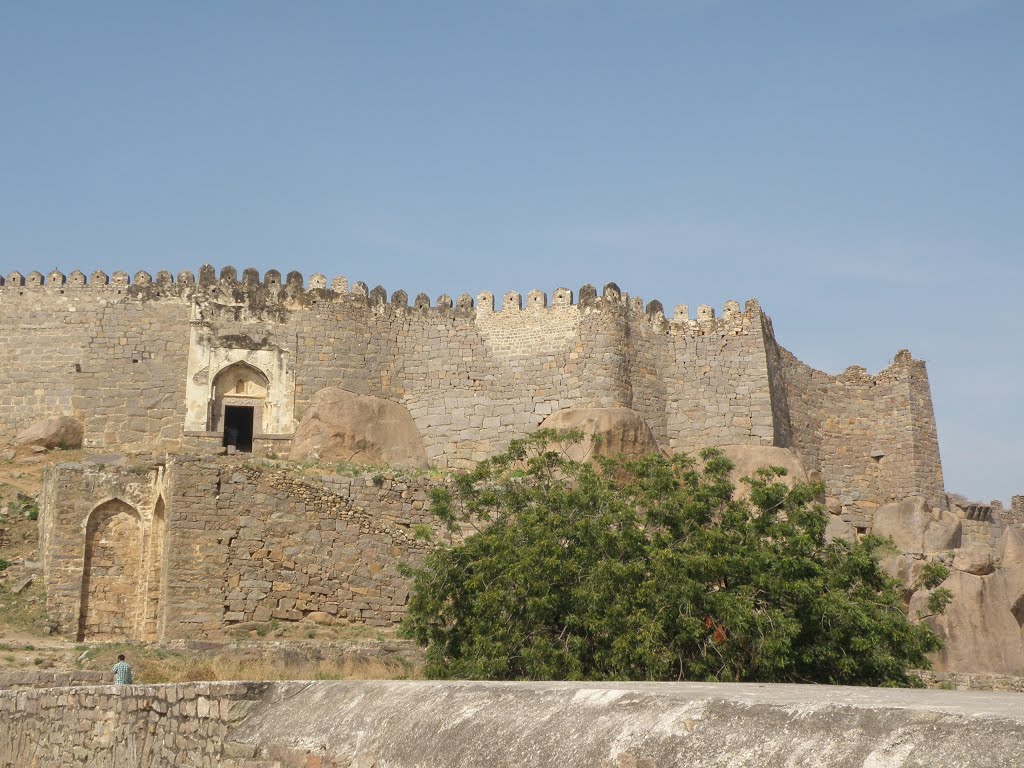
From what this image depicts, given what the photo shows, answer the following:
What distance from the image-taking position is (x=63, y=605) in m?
19.4

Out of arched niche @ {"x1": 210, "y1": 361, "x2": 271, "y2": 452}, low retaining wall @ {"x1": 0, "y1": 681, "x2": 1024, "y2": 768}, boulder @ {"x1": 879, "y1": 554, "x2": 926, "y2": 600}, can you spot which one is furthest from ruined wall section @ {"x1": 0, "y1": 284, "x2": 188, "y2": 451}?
low retaining wall @ {"x1": 0, "y1": 681, "x2": 1024, "y2": 768}

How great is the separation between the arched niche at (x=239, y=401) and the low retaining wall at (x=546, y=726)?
753 inches

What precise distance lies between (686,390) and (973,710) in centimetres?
2482

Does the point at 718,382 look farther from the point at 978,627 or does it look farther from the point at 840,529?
the point at 978,627

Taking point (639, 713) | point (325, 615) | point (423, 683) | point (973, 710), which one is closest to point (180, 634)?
point (325, 615)

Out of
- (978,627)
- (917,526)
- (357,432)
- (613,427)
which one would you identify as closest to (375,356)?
(357,432)

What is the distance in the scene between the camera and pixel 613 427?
26.7 metres

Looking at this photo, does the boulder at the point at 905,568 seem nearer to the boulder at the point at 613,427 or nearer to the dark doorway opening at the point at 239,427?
the boulder at the point at 613,427

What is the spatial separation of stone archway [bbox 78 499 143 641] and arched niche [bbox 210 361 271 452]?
751 centimetres

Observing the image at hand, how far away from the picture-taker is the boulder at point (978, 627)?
23.1 m

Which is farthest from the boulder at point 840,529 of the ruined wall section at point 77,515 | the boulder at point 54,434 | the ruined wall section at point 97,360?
the boulder at point 54,434

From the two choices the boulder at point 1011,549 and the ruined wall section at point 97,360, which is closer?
the boulder at point 1011,549

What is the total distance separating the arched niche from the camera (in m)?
A: 28.2

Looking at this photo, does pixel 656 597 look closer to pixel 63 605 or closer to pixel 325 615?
pixel 325 615
